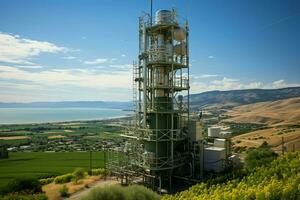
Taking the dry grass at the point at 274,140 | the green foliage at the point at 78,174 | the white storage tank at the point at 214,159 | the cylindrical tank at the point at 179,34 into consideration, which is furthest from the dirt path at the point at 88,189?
the dry grass at the point at 274,140

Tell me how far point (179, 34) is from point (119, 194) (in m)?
13.7

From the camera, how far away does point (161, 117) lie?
23.3 meters

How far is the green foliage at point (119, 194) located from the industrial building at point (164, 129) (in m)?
5.03

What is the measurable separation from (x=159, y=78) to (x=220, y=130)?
707cm

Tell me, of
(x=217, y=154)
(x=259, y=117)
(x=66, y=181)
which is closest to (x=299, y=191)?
(x=217, y=154)

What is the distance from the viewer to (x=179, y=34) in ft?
79.5

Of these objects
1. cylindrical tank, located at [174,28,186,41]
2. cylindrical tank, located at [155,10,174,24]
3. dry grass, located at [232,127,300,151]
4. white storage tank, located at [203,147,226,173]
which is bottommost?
dry grass, located at [232,127,300,151]

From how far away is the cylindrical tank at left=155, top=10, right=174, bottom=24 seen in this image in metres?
24.3

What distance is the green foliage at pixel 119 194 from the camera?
16328 mm

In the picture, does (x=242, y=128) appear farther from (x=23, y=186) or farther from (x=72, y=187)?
(x=23, y=186)

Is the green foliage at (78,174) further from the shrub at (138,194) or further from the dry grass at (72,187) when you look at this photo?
the shrub at (138,194)

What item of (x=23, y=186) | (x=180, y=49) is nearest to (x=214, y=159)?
(x=180, y=49)

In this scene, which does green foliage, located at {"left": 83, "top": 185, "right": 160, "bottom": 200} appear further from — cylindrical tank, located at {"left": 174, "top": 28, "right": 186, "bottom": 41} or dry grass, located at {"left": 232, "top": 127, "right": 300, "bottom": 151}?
dry grass, located at {"left": 232, "top": 127, "right": 300, "bottom": 151}

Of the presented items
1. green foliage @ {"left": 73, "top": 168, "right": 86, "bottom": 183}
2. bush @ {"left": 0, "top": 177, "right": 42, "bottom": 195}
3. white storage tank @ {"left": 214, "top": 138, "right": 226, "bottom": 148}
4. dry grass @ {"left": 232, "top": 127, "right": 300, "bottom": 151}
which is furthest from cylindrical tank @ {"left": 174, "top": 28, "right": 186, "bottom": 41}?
dry grass @ {"left": 232, "top": 127, "right": 300, "bottom": 151}
